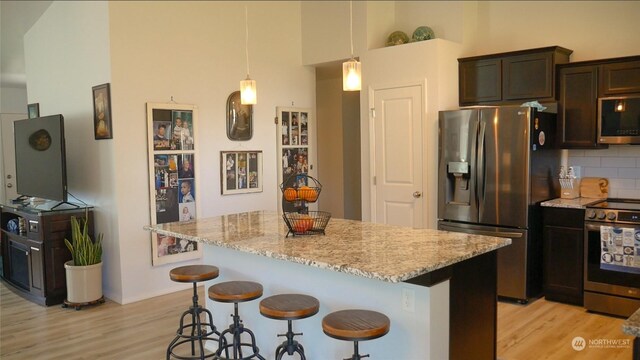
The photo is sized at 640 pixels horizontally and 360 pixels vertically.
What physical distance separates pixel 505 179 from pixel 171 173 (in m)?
3.17

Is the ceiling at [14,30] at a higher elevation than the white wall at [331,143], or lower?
higher

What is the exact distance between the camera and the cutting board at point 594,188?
482 cm

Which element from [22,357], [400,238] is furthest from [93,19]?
[400,238]

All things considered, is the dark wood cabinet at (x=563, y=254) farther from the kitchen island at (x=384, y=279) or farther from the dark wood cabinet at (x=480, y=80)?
the kitchen island at (x=384, y=279)

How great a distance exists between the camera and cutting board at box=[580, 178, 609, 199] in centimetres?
482

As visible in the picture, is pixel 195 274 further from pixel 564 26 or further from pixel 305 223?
Answer: pixel 564 26

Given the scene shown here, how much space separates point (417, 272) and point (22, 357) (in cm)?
313

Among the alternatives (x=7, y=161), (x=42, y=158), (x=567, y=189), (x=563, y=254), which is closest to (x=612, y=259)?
(x=563, y=254)

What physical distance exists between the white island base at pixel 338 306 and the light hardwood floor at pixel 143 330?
2.50ft

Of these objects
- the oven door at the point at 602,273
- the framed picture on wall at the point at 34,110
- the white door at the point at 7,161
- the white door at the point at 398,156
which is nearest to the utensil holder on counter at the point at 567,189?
the oven door at the point at 602,273

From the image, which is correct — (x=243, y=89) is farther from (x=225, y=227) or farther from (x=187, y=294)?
(x=187, y=294)

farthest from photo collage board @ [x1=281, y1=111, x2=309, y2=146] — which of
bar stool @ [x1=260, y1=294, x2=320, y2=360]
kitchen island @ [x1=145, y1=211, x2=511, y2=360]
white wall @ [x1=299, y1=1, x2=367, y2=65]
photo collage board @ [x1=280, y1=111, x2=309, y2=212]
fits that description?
bar stool @ [x1=260, y1=294, x2=320, y2=360]

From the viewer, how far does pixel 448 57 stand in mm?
5184

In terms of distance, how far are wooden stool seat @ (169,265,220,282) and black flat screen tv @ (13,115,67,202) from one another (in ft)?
7.58
